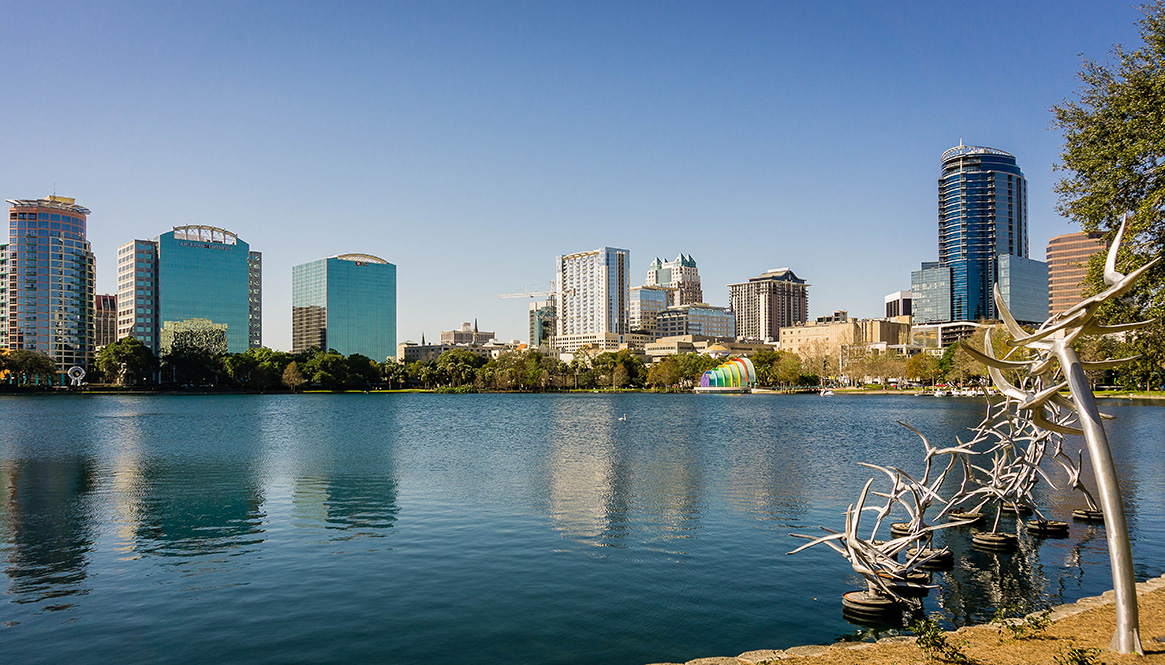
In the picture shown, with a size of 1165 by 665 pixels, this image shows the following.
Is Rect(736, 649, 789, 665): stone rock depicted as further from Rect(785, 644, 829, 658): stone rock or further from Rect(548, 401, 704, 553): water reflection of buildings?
Rect(548, 401, 704, 553): water reflection of buildings

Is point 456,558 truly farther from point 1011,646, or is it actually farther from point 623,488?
point 1011,646

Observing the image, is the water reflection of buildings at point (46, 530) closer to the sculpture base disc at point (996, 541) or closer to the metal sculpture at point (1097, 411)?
the metal sculpture at point (1097, 411)

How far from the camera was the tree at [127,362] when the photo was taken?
165500 millimetres

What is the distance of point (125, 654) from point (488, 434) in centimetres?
5269

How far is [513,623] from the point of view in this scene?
16.9 meters

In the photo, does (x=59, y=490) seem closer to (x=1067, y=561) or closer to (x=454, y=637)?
(x=454, y=637)

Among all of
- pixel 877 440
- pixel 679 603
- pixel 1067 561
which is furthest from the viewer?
pixel 877 440

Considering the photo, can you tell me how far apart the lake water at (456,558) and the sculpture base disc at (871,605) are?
591 millimetres

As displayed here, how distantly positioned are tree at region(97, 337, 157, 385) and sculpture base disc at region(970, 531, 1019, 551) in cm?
18603

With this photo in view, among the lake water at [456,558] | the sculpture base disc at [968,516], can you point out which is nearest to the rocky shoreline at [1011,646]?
the lake water at [456,558]

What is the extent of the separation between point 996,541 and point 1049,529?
10.7ft

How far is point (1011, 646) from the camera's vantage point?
12609mm

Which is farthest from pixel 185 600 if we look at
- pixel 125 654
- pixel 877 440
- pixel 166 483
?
pixel 877 440

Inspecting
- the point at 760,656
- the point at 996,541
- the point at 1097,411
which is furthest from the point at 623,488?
the point at 1097,411
